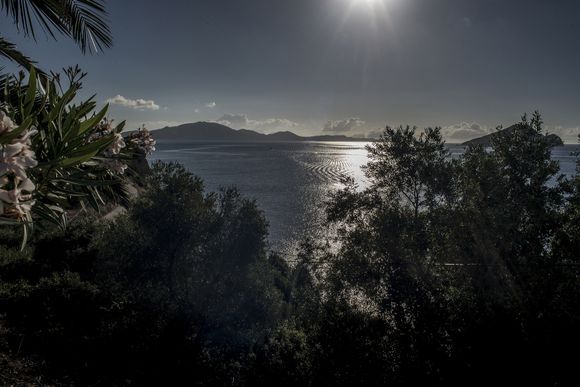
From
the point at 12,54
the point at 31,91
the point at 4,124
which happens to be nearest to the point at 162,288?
the point at 12,54

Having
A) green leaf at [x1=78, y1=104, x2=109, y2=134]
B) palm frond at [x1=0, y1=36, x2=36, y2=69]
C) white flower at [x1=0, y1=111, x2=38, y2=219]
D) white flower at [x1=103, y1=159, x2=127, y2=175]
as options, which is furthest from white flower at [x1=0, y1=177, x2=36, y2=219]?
palm frond at [x1=0, y1=36, x2=36, y2=69]

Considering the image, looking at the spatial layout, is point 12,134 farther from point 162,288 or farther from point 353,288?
point 162,288

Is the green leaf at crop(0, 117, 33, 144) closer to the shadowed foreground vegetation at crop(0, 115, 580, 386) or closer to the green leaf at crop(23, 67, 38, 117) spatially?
the green leaf at crop(23, 67, 38, 117)

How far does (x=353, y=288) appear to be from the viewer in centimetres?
1784

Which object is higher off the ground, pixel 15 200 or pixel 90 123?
pixel 90 123

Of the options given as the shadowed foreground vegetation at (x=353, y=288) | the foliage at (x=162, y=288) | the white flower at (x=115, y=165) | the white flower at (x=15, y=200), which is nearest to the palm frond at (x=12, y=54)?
the white flower at (x=115, y=165)

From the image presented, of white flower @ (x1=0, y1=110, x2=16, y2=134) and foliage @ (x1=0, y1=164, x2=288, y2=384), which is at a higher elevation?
white flower @ (x1=0, y1=110, x2=16, y2=134)

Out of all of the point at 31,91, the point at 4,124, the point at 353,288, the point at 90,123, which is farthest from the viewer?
the point at 353,288

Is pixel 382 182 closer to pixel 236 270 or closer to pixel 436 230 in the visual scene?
pixel 436 230

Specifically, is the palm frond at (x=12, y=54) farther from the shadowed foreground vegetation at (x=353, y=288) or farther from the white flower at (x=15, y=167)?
the shadowed foreground vegetation at (x=353, y=288)

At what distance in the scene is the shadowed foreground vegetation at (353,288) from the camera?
13.0 meters

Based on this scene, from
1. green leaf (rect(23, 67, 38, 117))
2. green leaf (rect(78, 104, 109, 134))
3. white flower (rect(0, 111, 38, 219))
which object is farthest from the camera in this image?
green leaf (rect(78, 104, 109, 134))

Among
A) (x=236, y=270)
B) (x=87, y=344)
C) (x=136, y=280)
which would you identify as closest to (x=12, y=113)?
(x=87, y=344)

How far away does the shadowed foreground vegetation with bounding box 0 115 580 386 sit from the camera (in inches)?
510
